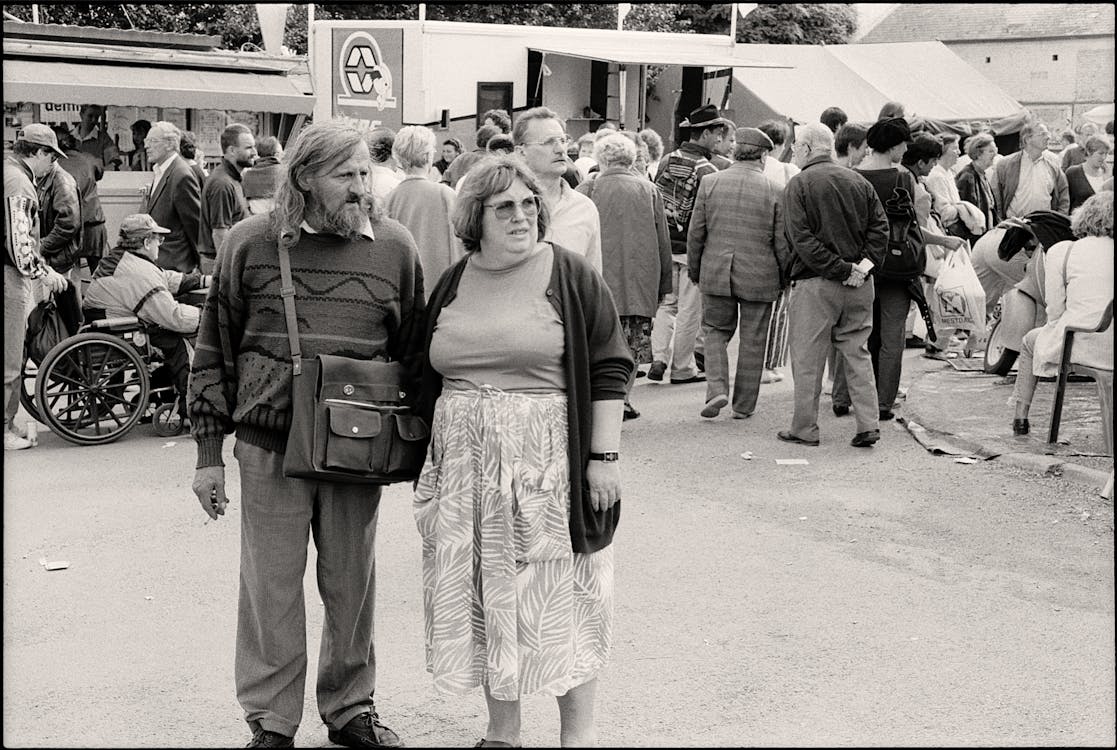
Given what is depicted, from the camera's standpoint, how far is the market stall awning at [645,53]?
21906 millimetres

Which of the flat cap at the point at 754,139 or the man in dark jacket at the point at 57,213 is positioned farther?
the man in dark jacket at the point at 57,213

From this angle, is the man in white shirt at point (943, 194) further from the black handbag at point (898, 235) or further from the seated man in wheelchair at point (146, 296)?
the seated man in wheelchair at point (146, 296)

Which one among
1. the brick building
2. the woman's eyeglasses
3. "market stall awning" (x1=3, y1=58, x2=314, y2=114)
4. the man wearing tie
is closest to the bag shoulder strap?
the woman's eyeglasses

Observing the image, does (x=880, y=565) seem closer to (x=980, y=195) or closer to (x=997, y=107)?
(x=980, y=195)

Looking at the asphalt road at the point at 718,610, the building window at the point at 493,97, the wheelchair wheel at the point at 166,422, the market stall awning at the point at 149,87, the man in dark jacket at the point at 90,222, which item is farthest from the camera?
the building window at the point at 493,97

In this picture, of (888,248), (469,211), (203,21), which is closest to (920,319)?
(888,248)

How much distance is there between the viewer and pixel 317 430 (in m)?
3.96

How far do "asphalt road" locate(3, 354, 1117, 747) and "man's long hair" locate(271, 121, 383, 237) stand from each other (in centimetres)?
169

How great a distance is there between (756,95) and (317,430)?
2756 cm

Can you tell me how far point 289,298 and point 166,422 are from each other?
18.8ft

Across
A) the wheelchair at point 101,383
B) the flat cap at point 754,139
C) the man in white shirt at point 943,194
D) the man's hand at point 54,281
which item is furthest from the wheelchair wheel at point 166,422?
the man in white shirt at point 943,194

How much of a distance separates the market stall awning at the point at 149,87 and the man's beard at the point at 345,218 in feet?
38.0

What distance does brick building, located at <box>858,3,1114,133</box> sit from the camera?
63906mm

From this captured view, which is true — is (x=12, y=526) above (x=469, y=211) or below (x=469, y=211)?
below
